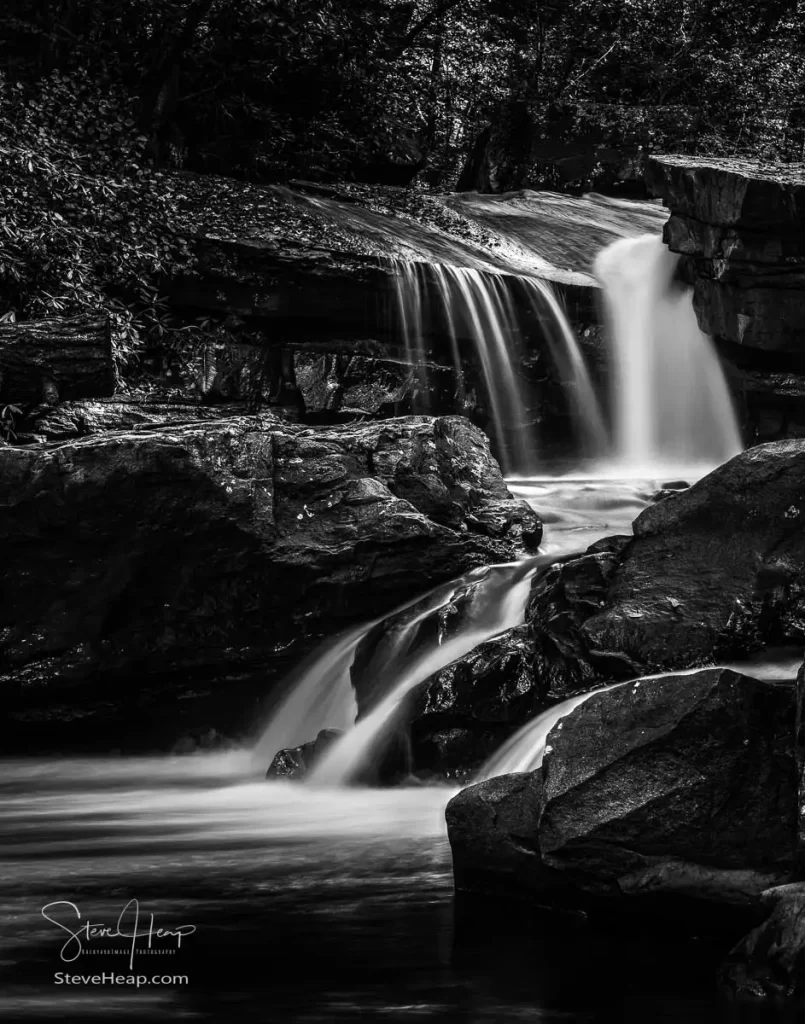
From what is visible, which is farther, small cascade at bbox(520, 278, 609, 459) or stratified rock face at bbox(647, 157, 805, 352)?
small cascade at bbox(520, 278, 609, 459)

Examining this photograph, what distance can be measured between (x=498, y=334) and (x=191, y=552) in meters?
6.16

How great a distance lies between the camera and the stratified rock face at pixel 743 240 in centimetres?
1348

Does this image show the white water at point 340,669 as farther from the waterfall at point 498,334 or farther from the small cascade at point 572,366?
the small cascade at point 572,366

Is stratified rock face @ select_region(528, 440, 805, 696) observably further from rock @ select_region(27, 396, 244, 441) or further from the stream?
rock @ select_region(27, 396, 244, 441)

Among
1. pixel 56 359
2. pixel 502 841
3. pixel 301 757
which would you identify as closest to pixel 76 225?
pixel 56 359

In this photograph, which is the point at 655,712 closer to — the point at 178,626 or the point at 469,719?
the point at 469,719

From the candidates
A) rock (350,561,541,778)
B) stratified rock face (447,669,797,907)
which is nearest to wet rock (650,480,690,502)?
rock (350,561,541,778)

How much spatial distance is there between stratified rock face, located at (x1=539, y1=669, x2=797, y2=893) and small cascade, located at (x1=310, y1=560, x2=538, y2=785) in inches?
112

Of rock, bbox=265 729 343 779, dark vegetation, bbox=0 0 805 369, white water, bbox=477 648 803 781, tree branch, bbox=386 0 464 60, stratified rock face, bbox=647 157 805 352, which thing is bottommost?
rock, bbox=265 729 343 779

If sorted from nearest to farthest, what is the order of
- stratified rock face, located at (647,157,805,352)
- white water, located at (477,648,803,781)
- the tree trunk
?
white water, located at (477,648,803,781) → the tree trunk → stratified rock face, located at (647,157,805,352)

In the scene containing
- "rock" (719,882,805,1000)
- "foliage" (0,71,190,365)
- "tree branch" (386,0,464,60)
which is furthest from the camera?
"tree branch" (386,0,464,60)

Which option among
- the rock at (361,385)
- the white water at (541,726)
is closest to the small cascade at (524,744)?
the white water at (541,726)

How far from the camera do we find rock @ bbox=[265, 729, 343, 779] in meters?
8.52
